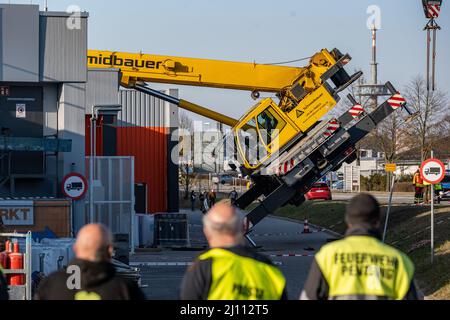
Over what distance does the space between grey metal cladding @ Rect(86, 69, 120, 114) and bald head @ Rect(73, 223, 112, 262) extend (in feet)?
84.2

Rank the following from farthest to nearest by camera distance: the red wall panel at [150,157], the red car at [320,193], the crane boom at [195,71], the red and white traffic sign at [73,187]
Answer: the red car at [320,193] → the red wall panel at [150,157] → the crane boom at [195,71] → the red and white traffic sign at [73,187]

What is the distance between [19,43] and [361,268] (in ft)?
70.4

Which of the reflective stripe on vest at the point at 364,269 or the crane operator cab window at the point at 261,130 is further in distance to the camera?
the crane operator cab window at the point at 261,130

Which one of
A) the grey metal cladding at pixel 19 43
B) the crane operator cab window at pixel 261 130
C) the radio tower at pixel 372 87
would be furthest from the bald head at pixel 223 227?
the radio tower at pixel 372 87

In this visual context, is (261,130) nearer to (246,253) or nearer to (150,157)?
(150,157)

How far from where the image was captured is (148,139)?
41844 millimetres

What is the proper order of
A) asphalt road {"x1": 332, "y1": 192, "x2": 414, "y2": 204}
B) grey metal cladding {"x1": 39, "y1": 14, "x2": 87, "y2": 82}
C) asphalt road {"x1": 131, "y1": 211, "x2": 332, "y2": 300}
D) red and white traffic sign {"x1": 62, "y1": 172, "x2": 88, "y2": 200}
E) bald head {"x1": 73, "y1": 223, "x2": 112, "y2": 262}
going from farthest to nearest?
asphalt road {"x1": 332, "y1": 192, "x2": 414, "y2": 204}, grey metal cladding {"x1": 39, "y1": 14, "x2": 87, "y2": 82}, red and white traffic sign {"x1": 62, "y1": 172, "x2": 88, "y2": 200}, asphalt road {"x1": 131, "y1": 211, "x2": 332, "y2": 300}, bald head {"x1": 73, "y1": 223, "x2": 112, "y2": 262}

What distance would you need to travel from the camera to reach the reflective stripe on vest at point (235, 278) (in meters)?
6.21

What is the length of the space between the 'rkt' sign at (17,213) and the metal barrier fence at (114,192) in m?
5.10

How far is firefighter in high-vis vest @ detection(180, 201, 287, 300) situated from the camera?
621 centimetres

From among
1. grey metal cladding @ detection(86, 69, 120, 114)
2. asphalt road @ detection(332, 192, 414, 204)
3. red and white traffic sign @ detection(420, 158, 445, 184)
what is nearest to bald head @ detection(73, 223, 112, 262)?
red and white traffic sign @ detection(420, 158, 445, 184)

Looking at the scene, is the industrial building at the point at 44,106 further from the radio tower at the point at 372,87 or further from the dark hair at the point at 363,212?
the radio tower at the point at 372,87

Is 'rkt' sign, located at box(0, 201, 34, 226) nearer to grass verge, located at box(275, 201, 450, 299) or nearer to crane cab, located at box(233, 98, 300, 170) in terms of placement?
crane cab, located at box(233, 98, 300, 170)

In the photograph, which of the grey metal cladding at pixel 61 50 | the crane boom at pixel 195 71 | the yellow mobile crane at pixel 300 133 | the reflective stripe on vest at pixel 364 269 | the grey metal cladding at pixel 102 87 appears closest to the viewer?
the reflective stripe on vest at pixel 364 269
